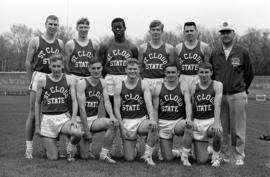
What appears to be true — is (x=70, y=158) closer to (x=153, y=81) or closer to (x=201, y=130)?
(x=153, y=81)

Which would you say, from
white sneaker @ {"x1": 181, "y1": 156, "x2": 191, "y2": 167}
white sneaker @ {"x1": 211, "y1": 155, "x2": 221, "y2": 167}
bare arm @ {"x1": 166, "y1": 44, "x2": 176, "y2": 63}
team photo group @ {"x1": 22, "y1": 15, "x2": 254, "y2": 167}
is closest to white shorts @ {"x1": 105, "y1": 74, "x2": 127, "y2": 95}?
team photo group @ {"x1": 22, "y1": 15, "x2": 254, "y2": 167}

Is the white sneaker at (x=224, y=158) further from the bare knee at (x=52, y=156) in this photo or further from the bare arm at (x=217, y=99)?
the bare knee at (x=52, y=156)

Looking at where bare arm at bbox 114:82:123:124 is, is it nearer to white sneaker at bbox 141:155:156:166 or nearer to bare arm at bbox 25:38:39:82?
white sneaker at bbox 141:155:156:166

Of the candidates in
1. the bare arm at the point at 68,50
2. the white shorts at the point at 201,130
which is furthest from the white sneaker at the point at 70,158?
the white shorts at the point at 201,130

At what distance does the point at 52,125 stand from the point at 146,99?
1.78 metres

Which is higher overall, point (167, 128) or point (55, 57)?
point (55, 57)

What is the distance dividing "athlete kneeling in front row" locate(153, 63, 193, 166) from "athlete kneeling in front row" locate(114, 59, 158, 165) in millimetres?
217

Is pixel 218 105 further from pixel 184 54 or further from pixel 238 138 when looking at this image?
pixel 184 54

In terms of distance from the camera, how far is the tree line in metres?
62.3

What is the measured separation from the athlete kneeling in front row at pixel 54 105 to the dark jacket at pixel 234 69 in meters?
2.76

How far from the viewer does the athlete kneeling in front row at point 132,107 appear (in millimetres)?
6648

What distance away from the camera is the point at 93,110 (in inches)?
272

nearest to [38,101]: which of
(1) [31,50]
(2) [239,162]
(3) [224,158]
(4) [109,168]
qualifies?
(1) [31,50]

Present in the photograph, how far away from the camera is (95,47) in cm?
736
